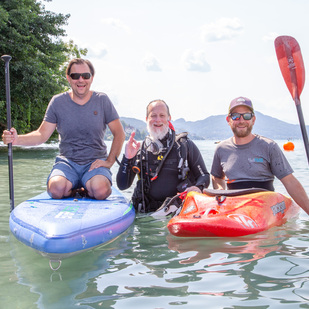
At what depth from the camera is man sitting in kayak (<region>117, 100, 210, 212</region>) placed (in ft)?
17.1

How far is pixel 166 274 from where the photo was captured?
3.25 meters

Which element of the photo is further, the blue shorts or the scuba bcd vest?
the scuba bcd vest

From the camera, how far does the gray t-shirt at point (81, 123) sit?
4922mm

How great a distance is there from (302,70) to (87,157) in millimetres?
2679

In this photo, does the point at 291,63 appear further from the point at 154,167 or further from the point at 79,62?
the point at 79,62

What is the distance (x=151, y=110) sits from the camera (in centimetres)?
525

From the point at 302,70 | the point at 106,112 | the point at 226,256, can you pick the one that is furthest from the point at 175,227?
the point at 302,70

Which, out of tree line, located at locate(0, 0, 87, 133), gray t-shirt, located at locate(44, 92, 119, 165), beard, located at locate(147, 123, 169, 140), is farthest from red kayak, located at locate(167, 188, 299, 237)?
tree line, located at locate(0, 0, 87, 133)

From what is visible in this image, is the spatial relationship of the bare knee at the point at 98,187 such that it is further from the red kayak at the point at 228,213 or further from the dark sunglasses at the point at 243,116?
the dark sunglasses at the point at 243,116

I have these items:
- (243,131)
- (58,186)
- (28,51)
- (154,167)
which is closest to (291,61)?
(243,131)

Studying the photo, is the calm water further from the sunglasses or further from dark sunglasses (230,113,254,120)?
the sunglasses

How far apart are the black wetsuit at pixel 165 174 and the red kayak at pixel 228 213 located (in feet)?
2.17

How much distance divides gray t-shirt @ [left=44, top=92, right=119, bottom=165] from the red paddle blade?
209cm

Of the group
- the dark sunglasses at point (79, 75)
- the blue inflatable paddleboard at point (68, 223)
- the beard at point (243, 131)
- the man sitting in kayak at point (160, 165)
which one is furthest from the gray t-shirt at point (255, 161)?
the dark sunglasses at point (79, 75)
